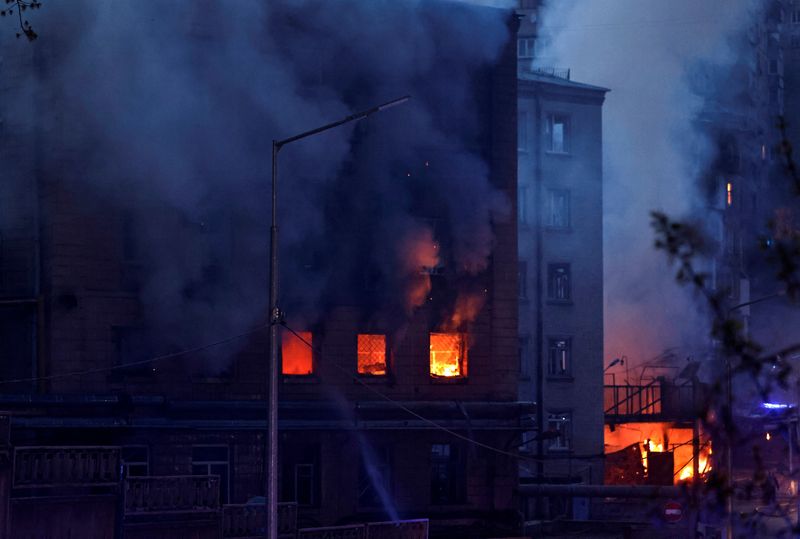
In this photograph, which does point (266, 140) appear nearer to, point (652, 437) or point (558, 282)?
point (558, 282)

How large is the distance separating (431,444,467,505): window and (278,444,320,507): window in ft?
10.7

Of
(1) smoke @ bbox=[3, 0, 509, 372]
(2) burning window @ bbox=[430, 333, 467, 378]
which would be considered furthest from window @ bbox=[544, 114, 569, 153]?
(2) burning window @ bbox=[430, 333, 467, 378]

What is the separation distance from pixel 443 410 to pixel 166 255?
8.14m

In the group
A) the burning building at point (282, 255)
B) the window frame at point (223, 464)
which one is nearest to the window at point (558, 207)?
the burning building at point (282, 255)

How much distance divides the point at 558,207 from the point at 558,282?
9.17 ft

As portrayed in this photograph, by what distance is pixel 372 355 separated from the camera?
111 feet

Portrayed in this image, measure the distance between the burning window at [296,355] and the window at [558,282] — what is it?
630 inches

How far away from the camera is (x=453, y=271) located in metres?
34.5

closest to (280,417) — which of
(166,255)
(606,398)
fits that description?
(166,255)

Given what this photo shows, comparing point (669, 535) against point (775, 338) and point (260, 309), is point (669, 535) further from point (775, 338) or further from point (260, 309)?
point (775, 338)

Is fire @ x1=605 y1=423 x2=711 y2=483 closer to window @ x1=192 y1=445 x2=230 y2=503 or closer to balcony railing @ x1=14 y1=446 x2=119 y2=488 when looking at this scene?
window @ x1=192 y1=445 x2=230 y2=503

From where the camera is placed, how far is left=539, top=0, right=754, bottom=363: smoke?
→ 5347 centimetres

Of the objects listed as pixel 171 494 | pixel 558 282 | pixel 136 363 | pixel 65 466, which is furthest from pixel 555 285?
pixel 65 466

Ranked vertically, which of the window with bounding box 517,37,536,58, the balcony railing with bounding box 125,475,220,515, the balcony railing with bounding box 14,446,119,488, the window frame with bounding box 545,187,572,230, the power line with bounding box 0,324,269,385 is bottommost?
the balcony railing with bounding box 125,475,220,515
